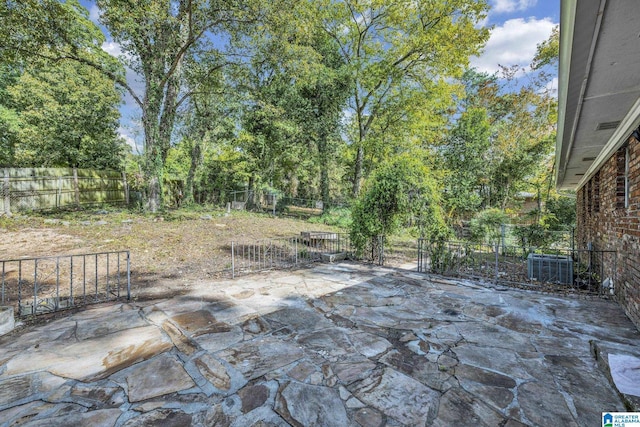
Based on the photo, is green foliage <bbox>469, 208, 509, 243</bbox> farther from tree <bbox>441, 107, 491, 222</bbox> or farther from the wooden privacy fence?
the wooden privacy fence

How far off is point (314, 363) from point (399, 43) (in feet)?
49.5

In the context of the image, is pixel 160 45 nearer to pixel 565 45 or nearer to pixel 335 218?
pixel 335 218

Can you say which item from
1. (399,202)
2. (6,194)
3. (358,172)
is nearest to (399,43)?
(358,172)

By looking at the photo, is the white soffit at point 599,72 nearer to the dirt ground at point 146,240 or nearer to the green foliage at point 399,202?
the green foliage at point 399,202

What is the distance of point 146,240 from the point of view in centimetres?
774

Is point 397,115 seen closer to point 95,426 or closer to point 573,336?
point 573,336

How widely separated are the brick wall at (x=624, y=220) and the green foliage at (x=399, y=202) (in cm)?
275

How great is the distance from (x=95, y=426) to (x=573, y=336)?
4.54 meters

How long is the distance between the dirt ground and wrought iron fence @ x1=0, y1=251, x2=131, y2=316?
0.33 metres

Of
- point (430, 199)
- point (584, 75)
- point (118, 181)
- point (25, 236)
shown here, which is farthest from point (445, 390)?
point (118, 181)

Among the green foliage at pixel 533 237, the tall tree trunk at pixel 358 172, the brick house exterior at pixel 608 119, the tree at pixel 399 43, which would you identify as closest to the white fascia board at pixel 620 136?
the brick house exterior at pixel 608 119

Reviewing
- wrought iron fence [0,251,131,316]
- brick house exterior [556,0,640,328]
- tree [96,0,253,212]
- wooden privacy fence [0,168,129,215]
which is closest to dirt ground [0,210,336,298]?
wrought iron fence [0,251,131,316]

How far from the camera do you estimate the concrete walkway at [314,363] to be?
204cm

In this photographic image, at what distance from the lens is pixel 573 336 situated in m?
3.30
